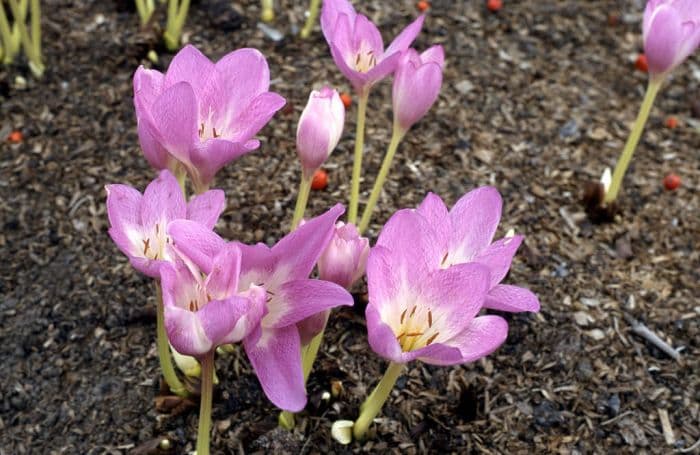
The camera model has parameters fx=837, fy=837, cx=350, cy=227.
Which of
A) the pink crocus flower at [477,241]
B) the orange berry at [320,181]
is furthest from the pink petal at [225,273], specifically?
the orange berry at [320,181]

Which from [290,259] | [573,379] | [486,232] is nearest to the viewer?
[290,259]

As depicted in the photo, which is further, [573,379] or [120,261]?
[120,261]

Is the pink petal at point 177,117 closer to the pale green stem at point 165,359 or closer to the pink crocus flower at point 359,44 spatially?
the pale green stem at point 165,359

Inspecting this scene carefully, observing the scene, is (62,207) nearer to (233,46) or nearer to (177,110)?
(233,46)

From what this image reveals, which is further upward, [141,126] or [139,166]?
[141,126]

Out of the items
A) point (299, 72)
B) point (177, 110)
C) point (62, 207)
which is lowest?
point (62, 207)

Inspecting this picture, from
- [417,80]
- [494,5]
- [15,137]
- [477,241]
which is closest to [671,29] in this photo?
[417,80]

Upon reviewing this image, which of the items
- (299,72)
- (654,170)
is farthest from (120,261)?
(654,170)
